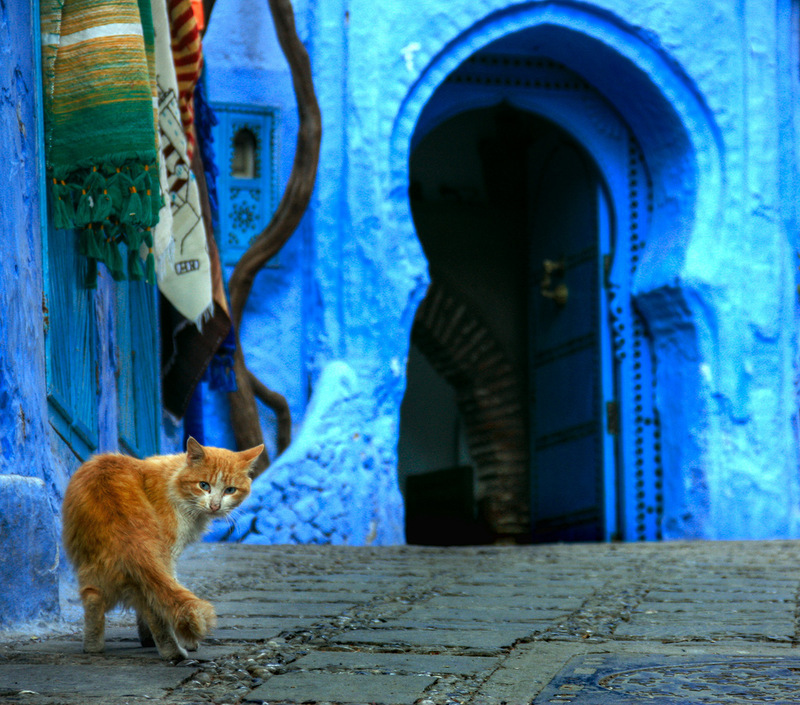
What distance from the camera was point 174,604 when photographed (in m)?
2.45

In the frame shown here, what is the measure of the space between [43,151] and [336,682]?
2.17 metres

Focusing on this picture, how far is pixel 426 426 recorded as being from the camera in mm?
12539

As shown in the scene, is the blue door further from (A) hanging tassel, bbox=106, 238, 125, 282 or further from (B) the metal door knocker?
(A) hanging tassel, bbox=106, 238, 125, 282

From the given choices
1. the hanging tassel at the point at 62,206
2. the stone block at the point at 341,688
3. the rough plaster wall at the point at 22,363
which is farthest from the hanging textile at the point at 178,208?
the stone block at the point at 341,688

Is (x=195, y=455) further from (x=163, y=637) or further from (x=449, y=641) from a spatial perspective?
(x=449, y=641)

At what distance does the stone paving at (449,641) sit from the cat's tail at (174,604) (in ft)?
0.30

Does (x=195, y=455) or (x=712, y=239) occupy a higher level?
(x=712, y=239)

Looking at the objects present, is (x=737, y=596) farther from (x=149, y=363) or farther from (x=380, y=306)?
(x=380, y=306)

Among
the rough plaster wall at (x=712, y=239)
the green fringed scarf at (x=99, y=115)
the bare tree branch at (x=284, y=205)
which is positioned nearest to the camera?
the green fringed scarf at (x=99, y=115)

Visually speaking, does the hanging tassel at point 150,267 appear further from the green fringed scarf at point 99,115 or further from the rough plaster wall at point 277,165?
the rough plaster wall at point 277,165

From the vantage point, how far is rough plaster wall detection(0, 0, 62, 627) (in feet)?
10.1

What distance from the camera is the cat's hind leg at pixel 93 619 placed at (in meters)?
2.63

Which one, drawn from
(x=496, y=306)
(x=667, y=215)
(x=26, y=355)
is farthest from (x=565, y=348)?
(x=26, y=355)

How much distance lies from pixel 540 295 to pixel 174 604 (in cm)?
754
